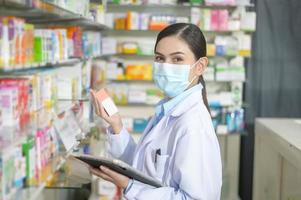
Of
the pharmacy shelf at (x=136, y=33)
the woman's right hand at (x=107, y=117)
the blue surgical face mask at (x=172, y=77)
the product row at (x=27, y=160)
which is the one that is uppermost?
the pharmacy shelf at (x=136, y=33)

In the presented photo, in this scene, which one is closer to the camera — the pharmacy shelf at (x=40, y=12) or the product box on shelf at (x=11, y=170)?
the product box on shelf at (x=11, y=170)

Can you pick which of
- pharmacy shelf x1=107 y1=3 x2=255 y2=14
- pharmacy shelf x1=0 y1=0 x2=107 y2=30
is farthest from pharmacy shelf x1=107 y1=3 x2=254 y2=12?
pharmacy shelf x1=0 y1=0 x2=107 y2=30

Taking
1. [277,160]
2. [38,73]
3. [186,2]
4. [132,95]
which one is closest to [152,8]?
[186,2]

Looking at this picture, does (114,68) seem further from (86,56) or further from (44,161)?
(44,161)

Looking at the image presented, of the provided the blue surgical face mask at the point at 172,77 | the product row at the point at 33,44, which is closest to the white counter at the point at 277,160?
the blue surgical face mask at the point at 172,77

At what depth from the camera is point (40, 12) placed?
2.95m

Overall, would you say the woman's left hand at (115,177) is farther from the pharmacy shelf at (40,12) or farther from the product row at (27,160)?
the pharmacy shelf at (40,12)

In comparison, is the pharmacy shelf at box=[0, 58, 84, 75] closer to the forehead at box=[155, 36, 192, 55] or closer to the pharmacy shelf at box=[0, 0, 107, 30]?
the pharmacy shelf at box=[0, 0, 107, 30]

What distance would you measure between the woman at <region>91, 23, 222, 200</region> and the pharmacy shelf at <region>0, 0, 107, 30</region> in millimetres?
644

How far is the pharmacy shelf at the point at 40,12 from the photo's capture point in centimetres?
236

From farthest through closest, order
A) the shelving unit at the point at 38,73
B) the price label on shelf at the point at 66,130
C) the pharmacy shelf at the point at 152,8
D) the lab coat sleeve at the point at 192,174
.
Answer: the pharmacy shelf at the point at 152,8 → the price label on shelf at the point at 66,130 → the shelving unit at the point at 38,73 → the lab coat sleeve at the point at 192,174

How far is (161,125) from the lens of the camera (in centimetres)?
204

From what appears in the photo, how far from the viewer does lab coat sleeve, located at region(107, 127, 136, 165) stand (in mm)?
2268

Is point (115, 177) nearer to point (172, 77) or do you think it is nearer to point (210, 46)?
point (172, 77)
